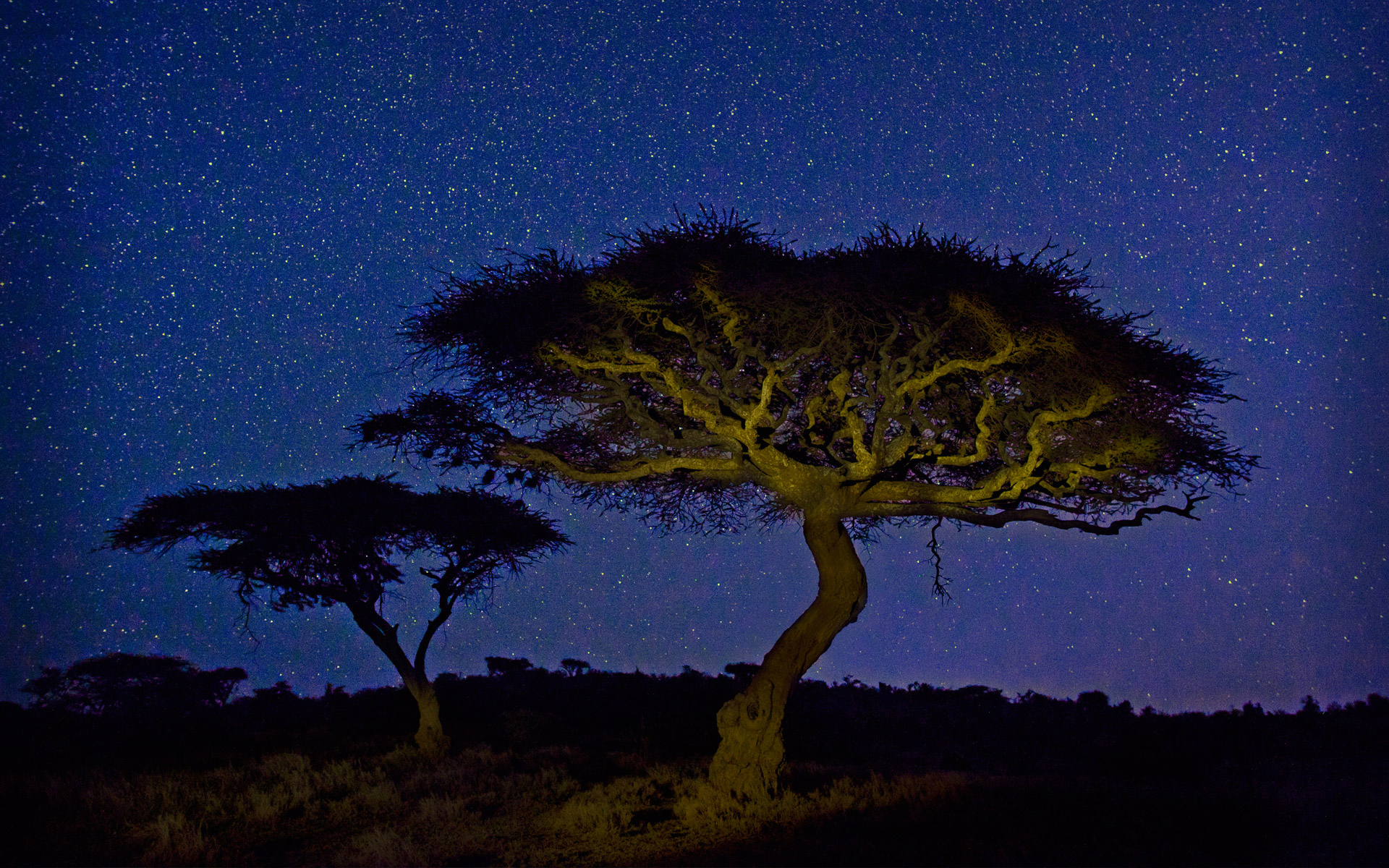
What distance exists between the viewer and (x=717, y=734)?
2300 centimetres

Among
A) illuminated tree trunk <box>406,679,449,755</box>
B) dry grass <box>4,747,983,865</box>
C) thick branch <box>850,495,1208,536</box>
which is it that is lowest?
dry grass <box>4,747,983,865</box>

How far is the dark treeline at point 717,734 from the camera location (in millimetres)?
18578

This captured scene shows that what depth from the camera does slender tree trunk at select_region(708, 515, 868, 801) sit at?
11633 millimetres

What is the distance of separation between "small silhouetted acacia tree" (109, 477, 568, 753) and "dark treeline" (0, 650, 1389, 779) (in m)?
3.01

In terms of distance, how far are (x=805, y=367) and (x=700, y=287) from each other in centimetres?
240

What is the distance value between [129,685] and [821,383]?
2843 centimetres

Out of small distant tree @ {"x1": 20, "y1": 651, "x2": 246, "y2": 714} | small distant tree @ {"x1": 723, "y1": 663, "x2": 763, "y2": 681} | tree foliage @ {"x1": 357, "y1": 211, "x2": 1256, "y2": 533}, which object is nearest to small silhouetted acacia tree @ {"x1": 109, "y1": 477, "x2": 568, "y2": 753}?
tree foliage @ {"x1": 357, "y1": 211, "x2": 1256, "y2": 533}

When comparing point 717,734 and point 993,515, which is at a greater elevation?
point 993,515

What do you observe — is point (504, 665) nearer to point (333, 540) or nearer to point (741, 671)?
point (741, 671)

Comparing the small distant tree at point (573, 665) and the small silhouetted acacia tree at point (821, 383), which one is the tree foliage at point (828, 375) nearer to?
the small silhouetted acacia tree at point (821, 383)

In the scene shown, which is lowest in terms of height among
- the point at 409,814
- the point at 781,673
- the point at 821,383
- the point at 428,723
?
the point at 409,814

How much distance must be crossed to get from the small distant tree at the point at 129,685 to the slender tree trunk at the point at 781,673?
23.2 m

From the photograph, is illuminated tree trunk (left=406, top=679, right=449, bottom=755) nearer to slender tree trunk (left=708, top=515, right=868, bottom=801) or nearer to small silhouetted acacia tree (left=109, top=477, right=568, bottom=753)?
small silhouetted acacia tree (left=109, top=477, right=568, bottom=753)

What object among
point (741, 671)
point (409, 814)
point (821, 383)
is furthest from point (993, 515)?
point (741, 671)
